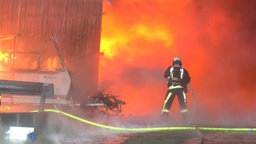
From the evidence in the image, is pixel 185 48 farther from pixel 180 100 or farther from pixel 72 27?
pixel 180 100

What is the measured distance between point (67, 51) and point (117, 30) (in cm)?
280

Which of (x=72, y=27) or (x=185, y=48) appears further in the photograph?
(x=185, y=48)

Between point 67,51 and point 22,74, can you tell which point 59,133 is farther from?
point 67,51

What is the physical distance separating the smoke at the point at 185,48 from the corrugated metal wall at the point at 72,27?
1751mm

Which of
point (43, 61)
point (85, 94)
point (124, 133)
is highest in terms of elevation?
point (43, 61)

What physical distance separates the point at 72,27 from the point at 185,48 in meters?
4.87

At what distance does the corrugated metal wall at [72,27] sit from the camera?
11.4m

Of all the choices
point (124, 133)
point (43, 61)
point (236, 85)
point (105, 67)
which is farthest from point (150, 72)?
point (124, 133)

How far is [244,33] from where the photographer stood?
14.0 m

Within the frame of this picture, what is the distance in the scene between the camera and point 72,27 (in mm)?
11406

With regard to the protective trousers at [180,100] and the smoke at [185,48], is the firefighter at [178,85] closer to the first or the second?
the protective trousers at [180,100]

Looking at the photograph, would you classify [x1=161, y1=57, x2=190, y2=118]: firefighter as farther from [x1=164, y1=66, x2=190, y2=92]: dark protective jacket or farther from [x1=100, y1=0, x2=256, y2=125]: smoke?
[x1=100, y1=0, x2=256, y2=125]: smoke

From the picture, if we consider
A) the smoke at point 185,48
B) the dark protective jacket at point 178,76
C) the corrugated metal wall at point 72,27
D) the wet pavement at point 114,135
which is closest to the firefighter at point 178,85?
Result: the dark protective jacket at point 178,76

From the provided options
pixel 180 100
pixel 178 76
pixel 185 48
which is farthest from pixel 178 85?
pixel 185 48
